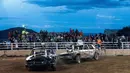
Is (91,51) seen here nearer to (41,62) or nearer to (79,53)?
(79,53)

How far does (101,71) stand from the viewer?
20.5 metres

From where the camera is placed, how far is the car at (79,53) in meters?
24.7

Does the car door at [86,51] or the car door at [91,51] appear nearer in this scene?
the car door at [86,51]

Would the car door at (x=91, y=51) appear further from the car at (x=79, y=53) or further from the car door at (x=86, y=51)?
the car door at (x=86, y=51)

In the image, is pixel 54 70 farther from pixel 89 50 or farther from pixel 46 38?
pixel 46 38

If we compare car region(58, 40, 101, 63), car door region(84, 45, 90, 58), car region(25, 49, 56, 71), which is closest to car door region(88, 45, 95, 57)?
car region(58, 40, 101, 63)

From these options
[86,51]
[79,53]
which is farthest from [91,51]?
[79,53]


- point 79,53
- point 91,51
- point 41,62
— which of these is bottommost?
point 41,62

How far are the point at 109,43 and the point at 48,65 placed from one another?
15.5m

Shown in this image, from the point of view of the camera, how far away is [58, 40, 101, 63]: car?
973 inches

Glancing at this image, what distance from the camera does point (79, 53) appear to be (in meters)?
26.1

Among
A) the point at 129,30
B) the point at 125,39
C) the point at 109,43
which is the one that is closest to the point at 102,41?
the point at 109,43

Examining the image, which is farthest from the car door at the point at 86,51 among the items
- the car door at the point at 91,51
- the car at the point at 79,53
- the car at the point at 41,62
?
the car at the point at 41,62

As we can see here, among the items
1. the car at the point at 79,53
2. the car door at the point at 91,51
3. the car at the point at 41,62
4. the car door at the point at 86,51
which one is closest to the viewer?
the car at the point at 41,62
